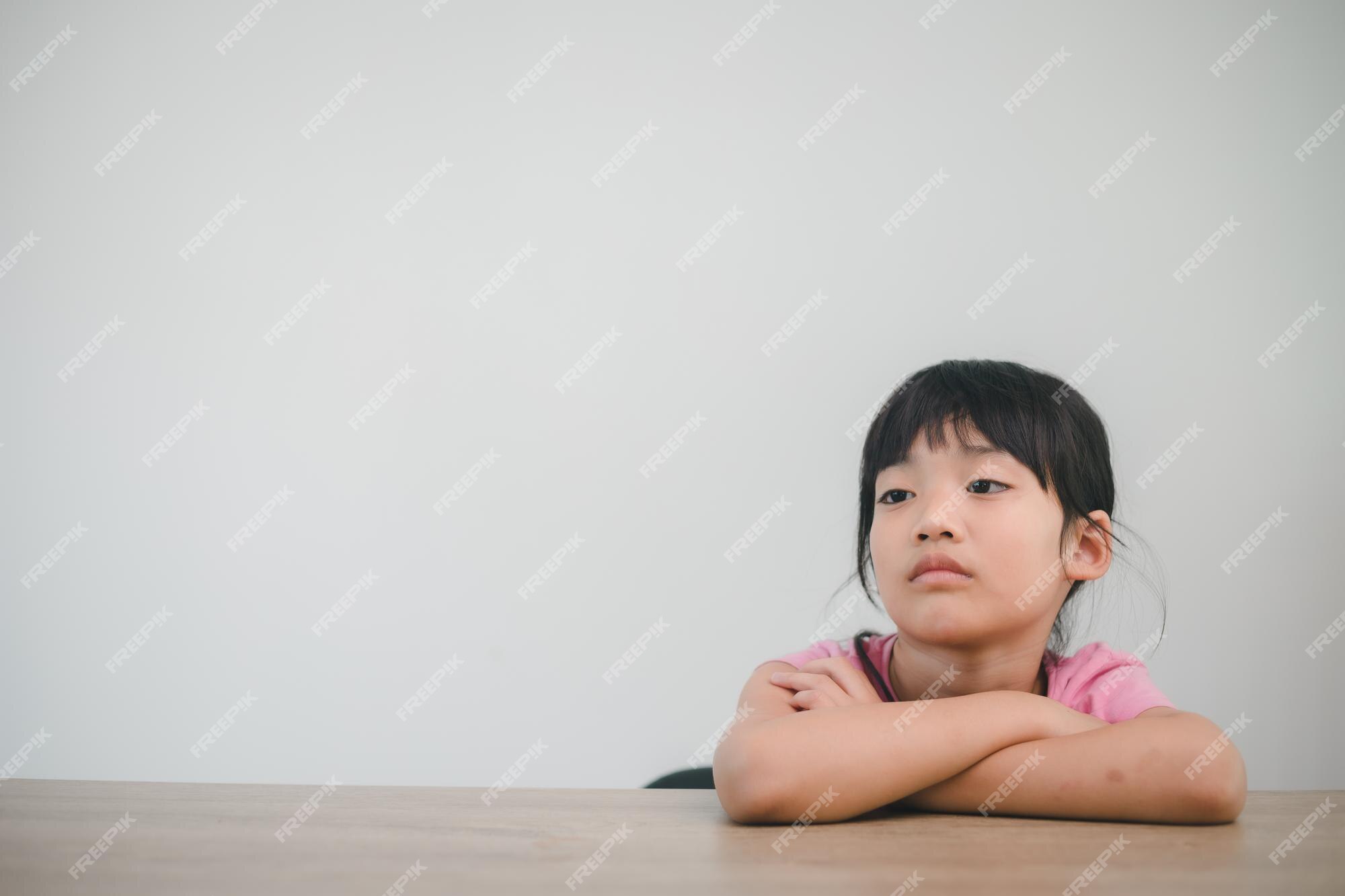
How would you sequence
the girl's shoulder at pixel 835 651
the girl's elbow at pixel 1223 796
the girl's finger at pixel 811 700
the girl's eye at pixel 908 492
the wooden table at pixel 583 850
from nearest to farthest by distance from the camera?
the wooden table at pixel 583 850 → the girl's elbow at pixel 1223 796 → the girl's finger at pixel 811 700 → the girl's eye at pixel 908 492 → the girl's shoulder at pixel 835 651

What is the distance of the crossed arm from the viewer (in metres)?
0.62

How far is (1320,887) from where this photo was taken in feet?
1.43

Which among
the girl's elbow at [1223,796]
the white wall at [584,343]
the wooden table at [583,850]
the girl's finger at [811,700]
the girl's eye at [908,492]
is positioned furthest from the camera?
the white wall at [584,343]

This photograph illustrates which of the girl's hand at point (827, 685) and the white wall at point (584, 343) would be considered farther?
the white wall at point (584, 343)

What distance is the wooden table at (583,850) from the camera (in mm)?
432

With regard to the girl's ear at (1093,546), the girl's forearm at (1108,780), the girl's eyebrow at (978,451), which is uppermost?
the girl's eyebrow at (978,451)

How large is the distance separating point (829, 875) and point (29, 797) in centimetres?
56

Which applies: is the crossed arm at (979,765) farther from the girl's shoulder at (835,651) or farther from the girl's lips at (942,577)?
the girl's shoulder at (835,651)

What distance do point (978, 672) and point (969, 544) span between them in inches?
6.0

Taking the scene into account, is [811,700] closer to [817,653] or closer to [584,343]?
[817,653]

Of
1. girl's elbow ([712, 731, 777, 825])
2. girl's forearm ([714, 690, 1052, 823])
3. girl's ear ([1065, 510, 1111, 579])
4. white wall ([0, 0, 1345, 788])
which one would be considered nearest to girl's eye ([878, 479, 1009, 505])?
girl's ear ([1065, 510, 1111, 579])

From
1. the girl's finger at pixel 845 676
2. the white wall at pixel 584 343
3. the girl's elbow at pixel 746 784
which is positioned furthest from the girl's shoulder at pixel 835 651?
the white wall at pixel 584 343

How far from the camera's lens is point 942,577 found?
2.84 feet

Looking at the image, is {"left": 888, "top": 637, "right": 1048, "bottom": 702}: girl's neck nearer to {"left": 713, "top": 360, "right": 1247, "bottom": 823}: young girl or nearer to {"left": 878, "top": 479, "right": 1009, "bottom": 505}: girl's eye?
{"left": 713, "top": 360, "right": 1247, "bottom": 823}: young girl
